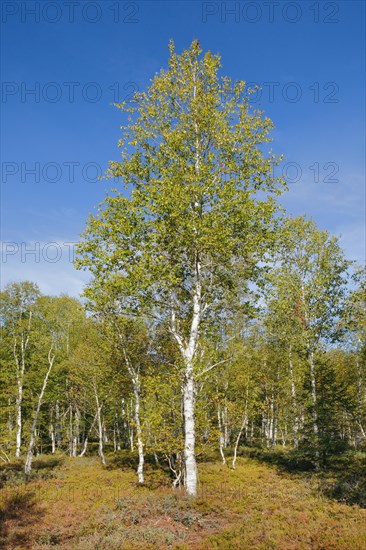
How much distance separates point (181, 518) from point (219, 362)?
5.88 m

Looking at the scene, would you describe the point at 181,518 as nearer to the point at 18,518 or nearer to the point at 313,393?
the point at 18,518

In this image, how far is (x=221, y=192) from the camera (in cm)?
1544

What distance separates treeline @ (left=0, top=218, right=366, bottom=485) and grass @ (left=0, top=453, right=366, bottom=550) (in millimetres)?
2320

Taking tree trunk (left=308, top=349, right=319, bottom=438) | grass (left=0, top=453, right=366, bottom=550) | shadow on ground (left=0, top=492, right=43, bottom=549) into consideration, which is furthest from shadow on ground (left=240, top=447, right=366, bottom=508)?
shadow on ground (left=0, top=492, right=43, bottom=549)

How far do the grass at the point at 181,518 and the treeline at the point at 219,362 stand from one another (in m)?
2.32

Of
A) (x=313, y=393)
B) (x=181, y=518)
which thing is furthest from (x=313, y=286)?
(x=181, y=518)

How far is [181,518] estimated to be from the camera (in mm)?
12648

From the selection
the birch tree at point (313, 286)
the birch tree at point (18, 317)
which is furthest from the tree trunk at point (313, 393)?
the birch tree at point (18, 317)

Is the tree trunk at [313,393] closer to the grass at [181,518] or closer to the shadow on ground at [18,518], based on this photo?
the grass at [181,518]

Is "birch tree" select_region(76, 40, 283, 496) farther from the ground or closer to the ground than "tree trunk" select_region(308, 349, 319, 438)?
farther from the ground

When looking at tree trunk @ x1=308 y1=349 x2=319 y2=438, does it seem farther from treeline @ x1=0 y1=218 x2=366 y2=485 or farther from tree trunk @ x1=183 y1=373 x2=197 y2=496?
tree trunk @ x1=183 y1=373 x2=197 y2=496

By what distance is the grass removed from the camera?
35.2ft

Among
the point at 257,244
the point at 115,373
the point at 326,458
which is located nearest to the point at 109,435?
the point at 115,373

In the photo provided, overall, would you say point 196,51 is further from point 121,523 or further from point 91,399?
point 91,399
